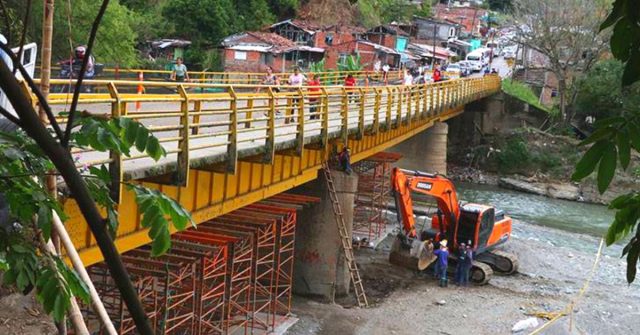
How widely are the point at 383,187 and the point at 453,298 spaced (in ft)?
32.7

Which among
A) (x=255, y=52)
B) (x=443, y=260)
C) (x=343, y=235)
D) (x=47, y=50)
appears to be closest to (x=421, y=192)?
(x=443, y=260)

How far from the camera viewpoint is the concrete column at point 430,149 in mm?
44719

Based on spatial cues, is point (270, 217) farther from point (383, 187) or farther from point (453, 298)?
point (383, 187)

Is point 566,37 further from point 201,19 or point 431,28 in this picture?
point 431,28

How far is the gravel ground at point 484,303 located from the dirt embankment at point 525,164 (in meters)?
19.2

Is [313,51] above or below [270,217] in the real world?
above

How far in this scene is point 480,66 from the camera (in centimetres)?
8781

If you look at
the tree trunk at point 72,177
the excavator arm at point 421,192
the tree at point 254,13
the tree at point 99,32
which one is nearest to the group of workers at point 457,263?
the excavator arm at point 421,192

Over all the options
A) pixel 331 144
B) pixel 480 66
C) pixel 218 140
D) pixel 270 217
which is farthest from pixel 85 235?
pixel 480 66

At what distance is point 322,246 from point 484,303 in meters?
5.08

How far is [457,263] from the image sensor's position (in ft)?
81.3

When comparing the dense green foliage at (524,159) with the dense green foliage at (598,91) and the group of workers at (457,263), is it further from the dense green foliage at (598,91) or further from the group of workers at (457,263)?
the group of workers at (457,263)

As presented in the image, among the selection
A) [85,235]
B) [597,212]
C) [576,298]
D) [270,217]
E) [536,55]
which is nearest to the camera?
[85,235]

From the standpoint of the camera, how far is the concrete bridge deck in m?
10.1
